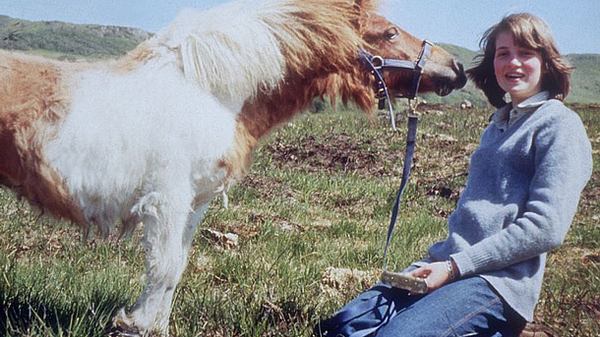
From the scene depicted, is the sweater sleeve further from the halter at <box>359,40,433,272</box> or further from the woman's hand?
the halter at <box>359,40,433,272</box>

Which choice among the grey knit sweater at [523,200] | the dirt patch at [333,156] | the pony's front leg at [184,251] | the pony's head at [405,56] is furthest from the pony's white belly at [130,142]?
the dirt patch at [333,156]

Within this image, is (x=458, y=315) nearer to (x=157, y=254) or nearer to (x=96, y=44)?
(x=157, y=254)

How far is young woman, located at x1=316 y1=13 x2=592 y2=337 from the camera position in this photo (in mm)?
2393

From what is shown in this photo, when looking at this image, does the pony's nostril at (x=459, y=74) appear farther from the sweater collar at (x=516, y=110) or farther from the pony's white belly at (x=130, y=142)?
the pony's white belly at (x=130, y=142)

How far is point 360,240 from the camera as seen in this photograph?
208 inches

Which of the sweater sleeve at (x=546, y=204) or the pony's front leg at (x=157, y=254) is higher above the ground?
the sweater sleeve at (x=546, y=204)

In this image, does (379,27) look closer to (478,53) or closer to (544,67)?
(478,53)

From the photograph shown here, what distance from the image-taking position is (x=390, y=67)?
3127mm

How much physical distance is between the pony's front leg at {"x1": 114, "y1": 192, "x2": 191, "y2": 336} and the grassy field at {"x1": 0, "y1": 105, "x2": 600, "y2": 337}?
0.63ft

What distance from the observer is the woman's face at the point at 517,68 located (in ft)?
8.63

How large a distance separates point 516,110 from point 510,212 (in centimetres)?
47

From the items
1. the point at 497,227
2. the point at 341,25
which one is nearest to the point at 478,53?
the point at 341,25

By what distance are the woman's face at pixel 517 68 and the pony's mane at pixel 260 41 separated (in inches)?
28.6

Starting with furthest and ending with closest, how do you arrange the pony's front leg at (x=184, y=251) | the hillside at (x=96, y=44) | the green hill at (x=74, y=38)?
1. the hillside at (x=96, y=44)
2. the green hill at (x=74, y=38)
3. the pony's front leg at (x=184, y=251)
